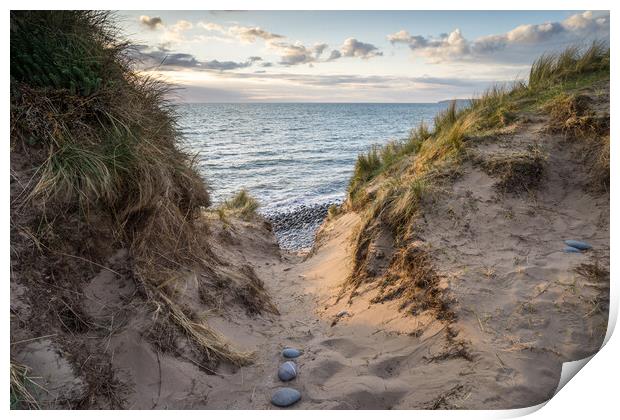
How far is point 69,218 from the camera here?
124 inches

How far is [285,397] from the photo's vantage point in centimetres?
296

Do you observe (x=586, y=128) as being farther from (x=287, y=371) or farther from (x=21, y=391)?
(x=21, y=391)

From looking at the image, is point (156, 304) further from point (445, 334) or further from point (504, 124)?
point (504, 124)

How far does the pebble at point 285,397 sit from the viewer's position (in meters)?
2.94

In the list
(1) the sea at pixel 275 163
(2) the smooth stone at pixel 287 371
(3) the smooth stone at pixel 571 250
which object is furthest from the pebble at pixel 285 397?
(1) the sea at pixel 275 163

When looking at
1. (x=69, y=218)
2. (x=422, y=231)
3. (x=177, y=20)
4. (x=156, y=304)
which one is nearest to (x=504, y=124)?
(x=422, y=231)

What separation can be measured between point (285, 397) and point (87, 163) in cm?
211

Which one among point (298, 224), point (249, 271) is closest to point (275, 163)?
point (298, 224)

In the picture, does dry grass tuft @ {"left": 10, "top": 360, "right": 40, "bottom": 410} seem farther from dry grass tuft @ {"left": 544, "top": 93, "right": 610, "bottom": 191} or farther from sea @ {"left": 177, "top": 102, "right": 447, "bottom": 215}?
dry grass tuft @ {"left": 544, "top": 93, "right": 610, "bottom": 191}

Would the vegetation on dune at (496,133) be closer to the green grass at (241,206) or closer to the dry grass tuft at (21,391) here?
the green grass at (241,206)

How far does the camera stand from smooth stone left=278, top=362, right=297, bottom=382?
10.5ft

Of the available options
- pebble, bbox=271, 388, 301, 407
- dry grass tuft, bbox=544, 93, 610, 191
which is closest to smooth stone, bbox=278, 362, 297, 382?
pebble, bbox=271, 388, 301, 407

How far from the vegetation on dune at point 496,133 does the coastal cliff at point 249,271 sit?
2 centimetres
